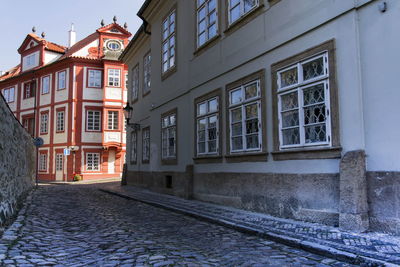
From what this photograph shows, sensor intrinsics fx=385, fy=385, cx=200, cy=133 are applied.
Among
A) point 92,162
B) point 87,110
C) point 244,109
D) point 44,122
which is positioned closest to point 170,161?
point 244,109

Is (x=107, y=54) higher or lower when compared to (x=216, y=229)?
higher

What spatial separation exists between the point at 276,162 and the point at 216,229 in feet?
6.98

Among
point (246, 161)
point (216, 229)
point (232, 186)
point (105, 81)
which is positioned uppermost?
point (105, 81)

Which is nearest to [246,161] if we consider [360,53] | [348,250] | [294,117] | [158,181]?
[294,117]

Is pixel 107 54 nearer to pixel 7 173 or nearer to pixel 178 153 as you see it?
pixel 178 153

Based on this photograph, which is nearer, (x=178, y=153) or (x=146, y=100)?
(x=178, y=153)

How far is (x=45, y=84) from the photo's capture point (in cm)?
3709

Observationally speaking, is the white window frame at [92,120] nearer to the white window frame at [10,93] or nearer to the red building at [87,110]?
the red building at [87,110]

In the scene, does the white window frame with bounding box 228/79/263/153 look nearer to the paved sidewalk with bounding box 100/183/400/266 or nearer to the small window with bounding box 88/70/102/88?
the paved sidewalk with bounding box 100/183/400/266

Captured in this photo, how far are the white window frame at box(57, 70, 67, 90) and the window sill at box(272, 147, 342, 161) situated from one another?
98.2 ft

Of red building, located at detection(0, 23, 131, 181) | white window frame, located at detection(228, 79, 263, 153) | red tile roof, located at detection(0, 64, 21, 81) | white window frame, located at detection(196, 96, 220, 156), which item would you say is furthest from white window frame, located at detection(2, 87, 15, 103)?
white window frame, located at detection(228, 79, 263, 153)

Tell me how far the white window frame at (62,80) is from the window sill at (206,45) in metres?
24.7

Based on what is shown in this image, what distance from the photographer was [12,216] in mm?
9039

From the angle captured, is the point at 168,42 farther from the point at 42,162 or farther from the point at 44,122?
the point at 42,162
